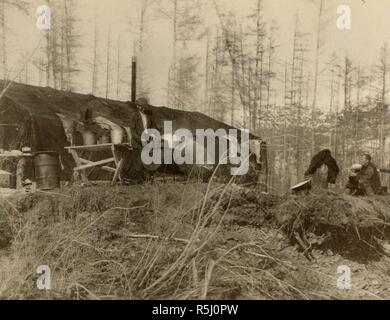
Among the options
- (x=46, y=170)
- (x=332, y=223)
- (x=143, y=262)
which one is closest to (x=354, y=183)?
(x=332, y=223)

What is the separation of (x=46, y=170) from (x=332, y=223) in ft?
18.4

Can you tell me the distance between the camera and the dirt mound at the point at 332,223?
792 cm

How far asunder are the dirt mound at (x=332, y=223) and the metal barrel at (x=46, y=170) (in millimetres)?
4423

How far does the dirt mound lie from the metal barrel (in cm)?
442

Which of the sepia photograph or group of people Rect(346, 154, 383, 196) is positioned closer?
the sepia photograph

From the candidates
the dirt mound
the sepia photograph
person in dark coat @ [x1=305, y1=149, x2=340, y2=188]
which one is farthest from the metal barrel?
person in dark coat @ [x1=305, y1=149, x2=340, y2=188]

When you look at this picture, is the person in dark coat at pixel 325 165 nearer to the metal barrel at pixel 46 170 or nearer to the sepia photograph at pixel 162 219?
the sepia photograph at pixel 162 219

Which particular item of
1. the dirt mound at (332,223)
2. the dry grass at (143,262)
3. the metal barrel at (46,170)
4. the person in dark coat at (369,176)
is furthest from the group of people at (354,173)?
the metal barrel at (46,170)

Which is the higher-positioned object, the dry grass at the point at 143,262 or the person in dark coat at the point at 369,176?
the person in dark coat at the point at 369,176

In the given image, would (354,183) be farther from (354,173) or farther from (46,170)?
(46,170)

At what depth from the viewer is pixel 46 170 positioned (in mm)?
9062

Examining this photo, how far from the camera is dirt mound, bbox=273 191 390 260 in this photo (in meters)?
7.92

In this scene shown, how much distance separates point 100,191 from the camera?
26.3 feet

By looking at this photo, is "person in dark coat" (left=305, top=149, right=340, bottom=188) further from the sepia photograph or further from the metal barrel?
the metal barrel
